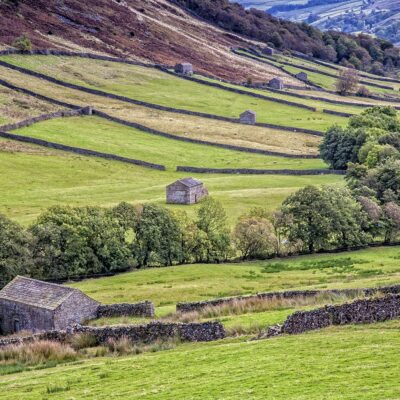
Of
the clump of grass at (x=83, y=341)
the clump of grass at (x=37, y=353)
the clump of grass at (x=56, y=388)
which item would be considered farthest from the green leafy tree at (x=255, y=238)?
the clump of grass at (x=56, y=388)

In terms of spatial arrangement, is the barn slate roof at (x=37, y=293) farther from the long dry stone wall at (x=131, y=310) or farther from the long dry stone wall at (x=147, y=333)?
the long dry stone wall at (x=147, y=333)

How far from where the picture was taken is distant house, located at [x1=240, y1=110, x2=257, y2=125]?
150125 millimetres

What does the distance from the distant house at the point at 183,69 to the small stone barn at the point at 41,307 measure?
14234 centimetres

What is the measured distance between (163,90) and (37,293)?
128215mm

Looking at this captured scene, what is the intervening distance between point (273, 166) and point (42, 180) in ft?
109

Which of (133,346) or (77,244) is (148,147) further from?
(133,346)

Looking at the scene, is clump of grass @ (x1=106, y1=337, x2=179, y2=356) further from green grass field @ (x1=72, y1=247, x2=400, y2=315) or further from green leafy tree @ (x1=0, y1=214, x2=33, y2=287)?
green leafy tree @ (x1=0, y1=214, x2=33, y2=287)

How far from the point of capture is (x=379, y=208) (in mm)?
73500

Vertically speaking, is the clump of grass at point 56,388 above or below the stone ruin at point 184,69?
below

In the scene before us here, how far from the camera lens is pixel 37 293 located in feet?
154

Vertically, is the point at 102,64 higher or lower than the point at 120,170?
higher

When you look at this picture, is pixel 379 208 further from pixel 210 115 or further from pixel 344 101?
pixel 344 101

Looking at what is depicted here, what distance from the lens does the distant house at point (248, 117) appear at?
150125 millimetres

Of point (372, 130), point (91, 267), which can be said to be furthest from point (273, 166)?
point (91, 267)
